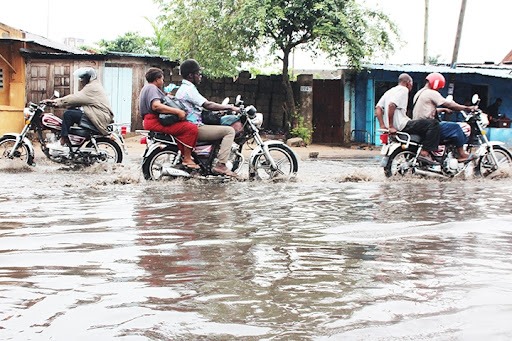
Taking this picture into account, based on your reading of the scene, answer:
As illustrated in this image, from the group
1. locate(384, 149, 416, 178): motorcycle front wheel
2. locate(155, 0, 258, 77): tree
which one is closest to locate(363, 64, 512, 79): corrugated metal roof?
locate(155, 0, 258, 77): tree

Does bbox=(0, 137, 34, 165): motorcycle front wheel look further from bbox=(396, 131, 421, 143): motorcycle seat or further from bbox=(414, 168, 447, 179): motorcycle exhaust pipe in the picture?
bbox=(414, 168, 447, 179): motorcycle exhaust pipe

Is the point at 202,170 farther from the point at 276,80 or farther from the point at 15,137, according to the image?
the point at 276,80

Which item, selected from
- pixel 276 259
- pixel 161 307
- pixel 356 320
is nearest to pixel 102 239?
pixel 276 259

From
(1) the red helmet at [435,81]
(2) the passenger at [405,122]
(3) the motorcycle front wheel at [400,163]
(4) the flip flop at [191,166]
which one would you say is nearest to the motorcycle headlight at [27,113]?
(4) the flip flop at [191,166]

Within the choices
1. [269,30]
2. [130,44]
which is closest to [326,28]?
[269,30]

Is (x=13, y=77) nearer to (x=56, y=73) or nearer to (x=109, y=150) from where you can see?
(x=56, y=73)

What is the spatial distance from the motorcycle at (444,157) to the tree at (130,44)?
23180 mm

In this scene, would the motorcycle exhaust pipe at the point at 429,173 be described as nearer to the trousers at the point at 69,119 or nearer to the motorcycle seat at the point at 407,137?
the motorcycle seat at the point at 407,137

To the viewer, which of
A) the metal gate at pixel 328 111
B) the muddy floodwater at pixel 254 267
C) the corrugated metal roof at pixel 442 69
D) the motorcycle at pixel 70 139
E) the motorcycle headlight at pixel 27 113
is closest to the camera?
the muddy floodwater at pixel 254 267

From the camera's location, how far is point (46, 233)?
5.14m

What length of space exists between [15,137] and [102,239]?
23.3 ft

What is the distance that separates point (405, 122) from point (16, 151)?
5937 mm

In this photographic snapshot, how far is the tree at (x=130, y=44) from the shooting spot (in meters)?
32.3

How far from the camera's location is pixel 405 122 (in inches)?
394
